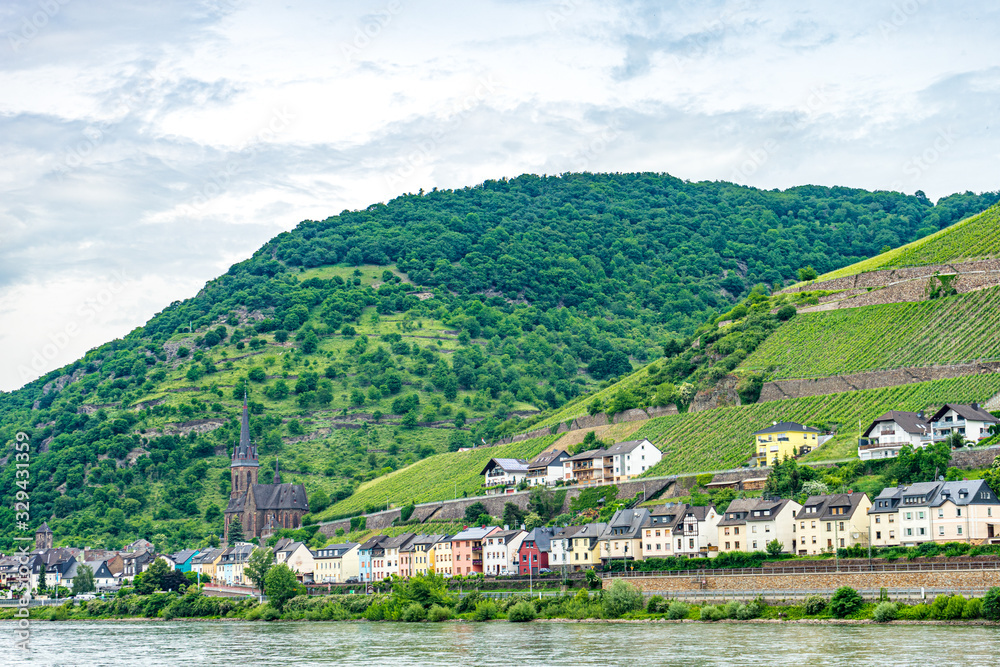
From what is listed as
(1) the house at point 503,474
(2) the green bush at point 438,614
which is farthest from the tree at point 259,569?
(2) the green bush at point 438,614

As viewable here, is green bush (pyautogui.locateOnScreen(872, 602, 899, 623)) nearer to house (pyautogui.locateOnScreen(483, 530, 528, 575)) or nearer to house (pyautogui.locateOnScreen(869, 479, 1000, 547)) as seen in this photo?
house (pyautogui.locateOnScreen(869, 479, 1000, 547))

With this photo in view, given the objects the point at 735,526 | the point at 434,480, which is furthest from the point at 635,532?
the point at 434,480

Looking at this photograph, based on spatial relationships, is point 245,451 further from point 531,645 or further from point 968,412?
point 531,645

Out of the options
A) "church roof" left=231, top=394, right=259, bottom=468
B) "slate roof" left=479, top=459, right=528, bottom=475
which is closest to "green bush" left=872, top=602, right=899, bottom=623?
"slate roof" left=479, top=459, right=528, bottom=475

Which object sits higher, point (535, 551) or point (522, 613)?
point (535, 551)

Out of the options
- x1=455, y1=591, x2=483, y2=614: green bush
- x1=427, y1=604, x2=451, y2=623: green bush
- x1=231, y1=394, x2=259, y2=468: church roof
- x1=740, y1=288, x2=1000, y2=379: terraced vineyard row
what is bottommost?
x1=427, y1=604, x2=451, y2=623: green bush

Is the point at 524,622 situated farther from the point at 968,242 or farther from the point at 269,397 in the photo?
the point at 269,397
